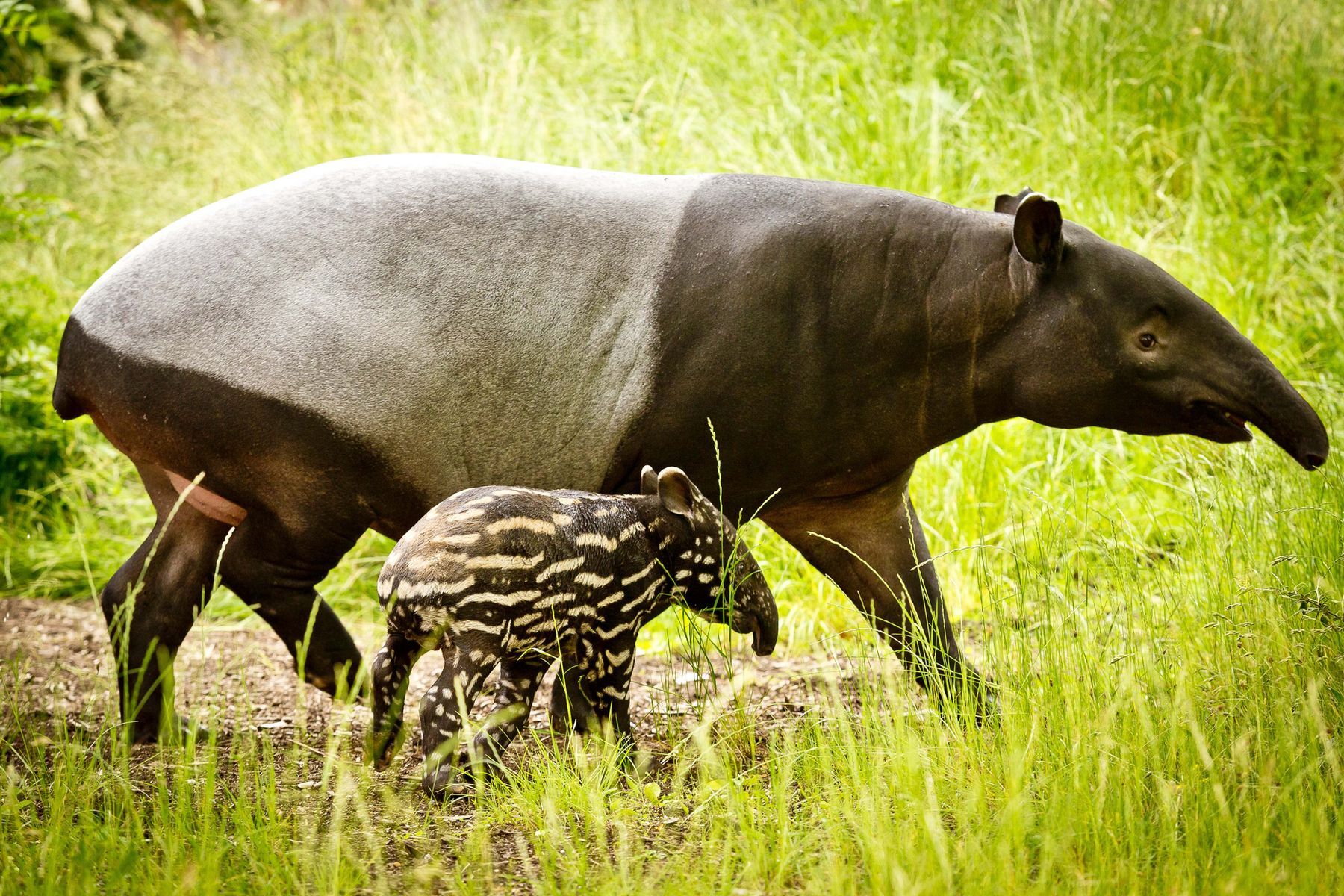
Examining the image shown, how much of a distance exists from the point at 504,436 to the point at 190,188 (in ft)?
16.9

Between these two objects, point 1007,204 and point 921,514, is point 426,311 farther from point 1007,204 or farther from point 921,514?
point 921,514

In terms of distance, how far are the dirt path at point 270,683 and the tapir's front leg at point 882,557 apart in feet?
0.53

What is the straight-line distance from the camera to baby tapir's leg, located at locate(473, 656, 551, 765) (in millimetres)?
3246

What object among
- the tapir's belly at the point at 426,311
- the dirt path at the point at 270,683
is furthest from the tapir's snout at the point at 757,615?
the tapir's belly at the point at 426,311

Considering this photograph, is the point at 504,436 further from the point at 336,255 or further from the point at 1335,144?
the point at 1335,144

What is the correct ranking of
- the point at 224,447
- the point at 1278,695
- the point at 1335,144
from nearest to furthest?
the point at 1278,695 < the point at 224,447 < the point at 1335,144

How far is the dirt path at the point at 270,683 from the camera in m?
3.64

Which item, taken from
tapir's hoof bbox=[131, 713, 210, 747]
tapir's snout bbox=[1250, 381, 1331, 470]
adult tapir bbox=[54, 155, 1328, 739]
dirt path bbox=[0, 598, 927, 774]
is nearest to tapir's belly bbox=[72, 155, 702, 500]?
adult tapir bbox=[54, 155, 1328, 739]

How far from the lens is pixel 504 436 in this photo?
11.5ft

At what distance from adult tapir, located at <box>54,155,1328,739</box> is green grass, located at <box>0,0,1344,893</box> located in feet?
1.57

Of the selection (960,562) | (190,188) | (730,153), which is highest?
(730,153)

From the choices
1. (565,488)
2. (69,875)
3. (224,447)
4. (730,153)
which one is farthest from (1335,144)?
(69,875)

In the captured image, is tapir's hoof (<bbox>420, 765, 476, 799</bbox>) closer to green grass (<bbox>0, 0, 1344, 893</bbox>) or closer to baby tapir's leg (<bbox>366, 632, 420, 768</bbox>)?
green grass (<bbox>0, 0, 1344, 893</bbox>)

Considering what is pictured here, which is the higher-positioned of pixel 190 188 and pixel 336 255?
pixel 336 255
